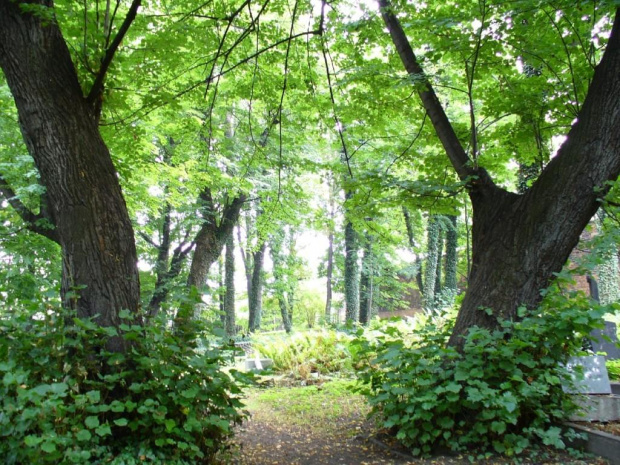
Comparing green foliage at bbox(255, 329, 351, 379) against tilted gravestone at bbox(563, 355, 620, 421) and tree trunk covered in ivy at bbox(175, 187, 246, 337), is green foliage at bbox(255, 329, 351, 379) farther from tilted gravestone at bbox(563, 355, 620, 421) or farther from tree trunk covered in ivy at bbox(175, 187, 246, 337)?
tilted gravestone at bbox(563, 355, 620, 421)

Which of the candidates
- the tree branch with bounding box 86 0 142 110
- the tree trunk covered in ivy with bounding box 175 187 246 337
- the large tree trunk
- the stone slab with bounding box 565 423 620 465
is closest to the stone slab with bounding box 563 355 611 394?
the stone slab with bounding box 565 423 620 465

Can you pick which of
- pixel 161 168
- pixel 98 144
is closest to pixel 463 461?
pixel 98 144

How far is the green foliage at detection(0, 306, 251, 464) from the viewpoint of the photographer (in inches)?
93.4

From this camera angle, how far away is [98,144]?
140 inches

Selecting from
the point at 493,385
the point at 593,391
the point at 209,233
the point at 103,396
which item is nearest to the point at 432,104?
the point at 493,385

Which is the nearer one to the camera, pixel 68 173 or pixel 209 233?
pixel 68 173

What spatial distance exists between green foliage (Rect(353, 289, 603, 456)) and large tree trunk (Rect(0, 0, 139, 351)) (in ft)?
6.79

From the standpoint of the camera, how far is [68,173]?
334cm

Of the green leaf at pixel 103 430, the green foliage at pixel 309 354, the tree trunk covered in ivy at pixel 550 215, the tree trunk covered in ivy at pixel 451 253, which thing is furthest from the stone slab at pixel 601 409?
the tree trunk covered in ivy at pixel 451 253

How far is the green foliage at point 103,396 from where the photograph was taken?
2.37 meters

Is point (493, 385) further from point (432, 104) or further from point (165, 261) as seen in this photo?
point (165, 261)

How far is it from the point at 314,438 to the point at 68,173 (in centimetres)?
338

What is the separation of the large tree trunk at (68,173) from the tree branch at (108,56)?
215 mm

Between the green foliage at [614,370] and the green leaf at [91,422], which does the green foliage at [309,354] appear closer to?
the green foliage at [614,370]
